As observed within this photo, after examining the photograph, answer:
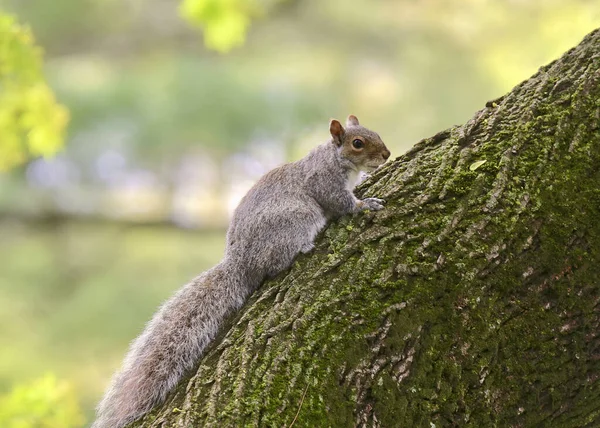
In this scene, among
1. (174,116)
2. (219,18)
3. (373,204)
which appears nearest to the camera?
(373,204)

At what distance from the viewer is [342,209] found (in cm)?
213

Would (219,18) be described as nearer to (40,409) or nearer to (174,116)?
(174,116)

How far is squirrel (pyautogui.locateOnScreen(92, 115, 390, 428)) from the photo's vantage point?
186 centimetres

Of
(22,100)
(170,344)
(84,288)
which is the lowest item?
(170,344)

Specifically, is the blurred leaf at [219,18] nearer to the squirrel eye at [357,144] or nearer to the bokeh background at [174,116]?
the bokeh background at [174,116]

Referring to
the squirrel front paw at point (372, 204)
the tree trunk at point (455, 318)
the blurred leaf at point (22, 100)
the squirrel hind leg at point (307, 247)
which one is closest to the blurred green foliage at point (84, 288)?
the blurred leaf at point (22, 100)

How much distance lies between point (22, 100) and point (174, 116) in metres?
1.95

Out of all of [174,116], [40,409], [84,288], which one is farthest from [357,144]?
[84,288]

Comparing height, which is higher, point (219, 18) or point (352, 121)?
point (219, 18)

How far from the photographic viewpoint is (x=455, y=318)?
1.58 m

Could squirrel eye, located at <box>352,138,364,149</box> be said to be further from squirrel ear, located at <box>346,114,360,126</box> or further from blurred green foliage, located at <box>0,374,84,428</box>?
blurred green foliage, located at <box>0,374,84,428</box>

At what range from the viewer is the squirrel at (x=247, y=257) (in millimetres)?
1864

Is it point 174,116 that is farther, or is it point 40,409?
point 174,116

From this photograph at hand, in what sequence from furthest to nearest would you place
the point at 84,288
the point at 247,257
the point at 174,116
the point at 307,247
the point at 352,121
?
the point at 84,288 → the point at 174,116 → the point at 352,121 → the point at 247,257 → the point at 307,247
